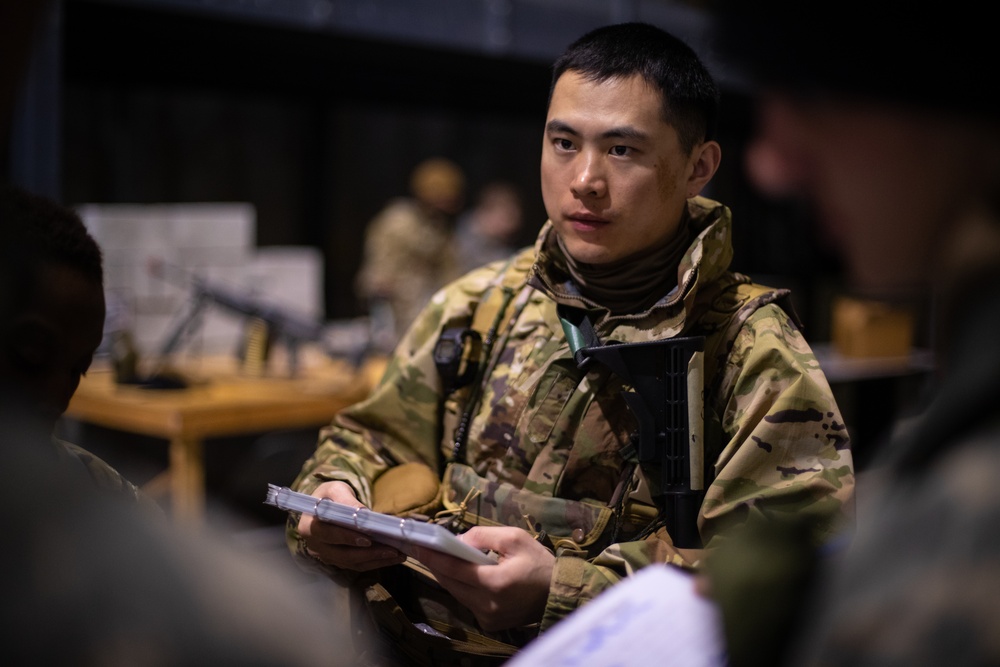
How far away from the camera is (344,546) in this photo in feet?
5.14

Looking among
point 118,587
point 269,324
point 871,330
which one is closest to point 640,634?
point 118,587

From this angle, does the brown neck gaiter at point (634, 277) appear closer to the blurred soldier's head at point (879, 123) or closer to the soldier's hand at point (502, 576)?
the soldier's hand at point (502, 576)

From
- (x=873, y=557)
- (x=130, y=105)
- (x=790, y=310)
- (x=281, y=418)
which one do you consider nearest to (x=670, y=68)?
(x=790, y=310)

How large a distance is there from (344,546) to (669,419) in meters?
0.57

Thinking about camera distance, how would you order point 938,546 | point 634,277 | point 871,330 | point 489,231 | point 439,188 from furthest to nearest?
point 489,231 < point 439,188 < point 871,330 < point 634,277 < point 938,546

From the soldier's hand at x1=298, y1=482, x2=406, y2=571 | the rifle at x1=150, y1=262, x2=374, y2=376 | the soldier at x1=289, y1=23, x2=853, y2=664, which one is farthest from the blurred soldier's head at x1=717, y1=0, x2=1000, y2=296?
the rifle at x1=150, y1=262, x2=374, y2=376

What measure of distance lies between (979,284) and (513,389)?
1.07m

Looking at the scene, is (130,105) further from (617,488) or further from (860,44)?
(860,44)

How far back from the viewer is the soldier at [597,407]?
1.46m

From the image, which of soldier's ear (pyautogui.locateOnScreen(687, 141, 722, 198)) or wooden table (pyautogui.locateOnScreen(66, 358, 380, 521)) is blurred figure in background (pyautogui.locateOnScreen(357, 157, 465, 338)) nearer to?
wooden table (pyautogui.locateOnScreen(66, 358, 380, 521))

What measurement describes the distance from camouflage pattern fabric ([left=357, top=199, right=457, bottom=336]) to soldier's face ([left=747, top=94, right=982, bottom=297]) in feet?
21.9

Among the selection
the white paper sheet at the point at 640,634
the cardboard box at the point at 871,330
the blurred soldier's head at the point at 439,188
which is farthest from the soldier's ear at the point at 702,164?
the blurred soldier's head at the point at 439,188

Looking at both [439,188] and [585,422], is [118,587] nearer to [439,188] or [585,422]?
[585,422]

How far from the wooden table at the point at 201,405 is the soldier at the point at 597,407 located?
216cm
